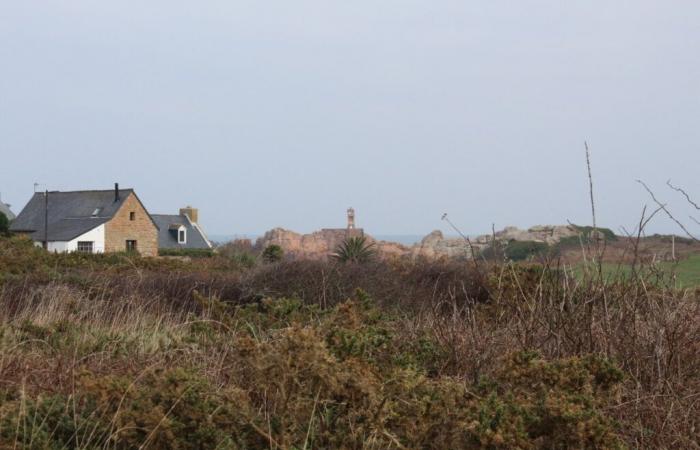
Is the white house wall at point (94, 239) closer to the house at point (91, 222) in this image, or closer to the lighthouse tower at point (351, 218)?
the house at point (91, 222)

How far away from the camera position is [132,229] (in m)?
48.3

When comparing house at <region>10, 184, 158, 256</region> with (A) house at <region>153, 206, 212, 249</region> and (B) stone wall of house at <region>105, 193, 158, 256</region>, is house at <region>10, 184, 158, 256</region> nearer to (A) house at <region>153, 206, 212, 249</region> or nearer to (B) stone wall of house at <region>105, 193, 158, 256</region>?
(B) stone wall of house at <region>105, 193, 158, 256</region>

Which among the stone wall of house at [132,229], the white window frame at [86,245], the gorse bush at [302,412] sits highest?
the stone wall of house at [132,229]

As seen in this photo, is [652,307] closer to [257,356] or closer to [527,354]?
[527,354]

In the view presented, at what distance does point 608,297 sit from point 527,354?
195 centimetres

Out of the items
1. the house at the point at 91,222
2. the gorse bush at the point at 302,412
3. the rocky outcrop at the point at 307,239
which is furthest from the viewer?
the rocky outcrop at the point at 307,239

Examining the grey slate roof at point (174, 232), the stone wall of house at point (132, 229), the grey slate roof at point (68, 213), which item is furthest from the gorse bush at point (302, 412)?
the grey slate roof at point (174, 232)

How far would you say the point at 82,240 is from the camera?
→ 4612 centimetres

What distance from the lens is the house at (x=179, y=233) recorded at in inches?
2205

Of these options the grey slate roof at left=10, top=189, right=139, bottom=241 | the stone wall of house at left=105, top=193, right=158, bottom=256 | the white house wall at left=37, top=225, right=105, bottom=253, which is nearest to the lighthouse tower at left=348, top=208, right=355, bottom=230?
the stone wall of house at left=105, top=193, right=158, bottom=256

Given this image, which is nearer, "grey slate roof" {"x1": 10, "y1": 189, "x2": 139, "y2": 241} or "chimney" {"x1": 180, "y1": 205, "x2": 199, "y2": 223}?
"grey slate roof" {"x1": 10, "y1": 189, "x2": 139, "y2": 241}

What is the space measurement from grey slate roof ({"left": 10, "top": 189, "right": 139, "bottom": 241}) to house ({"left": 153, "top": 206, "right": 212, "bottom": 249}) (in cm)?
667

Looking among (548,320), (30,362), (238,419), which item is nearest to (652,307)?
(548,320)

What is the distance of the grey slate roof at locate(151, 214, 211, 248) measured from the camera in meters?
56.0
